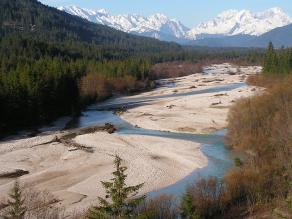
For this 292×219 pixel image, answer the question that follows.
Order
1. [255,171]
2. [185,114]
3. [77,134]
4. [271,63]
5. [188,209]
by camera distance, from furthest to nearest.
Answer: [271,63], [185,114], [77,134], [255,171], [188,209]

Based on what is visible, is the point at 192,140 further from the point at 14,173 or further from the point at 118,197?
the point at 118,197

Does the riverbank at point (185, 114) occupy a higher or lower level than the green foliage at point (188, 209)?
lower

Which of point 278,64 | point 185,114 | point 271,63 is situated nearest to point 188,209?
point 185,114

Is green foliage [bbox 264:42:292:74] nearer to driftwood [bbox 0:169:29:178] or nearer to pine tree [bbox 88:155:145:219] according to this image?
driftwood [bbox 0:169:29:178]

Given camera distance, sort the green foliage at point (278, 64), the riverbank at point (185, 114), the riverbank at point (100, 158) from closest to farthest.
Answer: the riverbank at point (100, 158) < the riverbank at point (185, 114) < the green foliage at point (278, 64)

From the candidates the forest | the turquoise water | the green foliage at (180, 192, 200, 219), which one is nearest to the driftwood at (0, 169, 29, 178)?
the turquoise water

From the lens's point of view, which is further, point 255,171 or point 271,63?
point 271,63

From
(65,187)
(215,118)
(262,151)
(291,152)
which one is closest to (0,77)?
(215,118)

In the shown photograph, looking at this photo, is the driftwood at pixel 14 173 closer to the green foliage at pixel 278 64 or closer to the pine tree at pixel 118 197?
the pine tree at pixel 118 197

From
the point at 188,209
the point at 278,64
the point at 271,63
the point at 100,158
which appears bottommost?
the point at 100,158

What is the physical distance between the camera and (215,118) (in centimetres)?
8669

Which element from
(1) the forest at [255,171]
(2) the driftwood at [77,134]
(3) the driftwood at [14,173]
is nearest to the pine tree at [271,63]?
(2) the driftwood at [77,134]

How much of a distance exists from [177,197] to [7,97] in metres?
42.7

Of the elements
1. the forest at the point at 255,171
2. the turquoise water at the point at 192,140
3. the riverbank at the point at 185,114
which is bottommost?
the turquoise water at the point at 192,140
